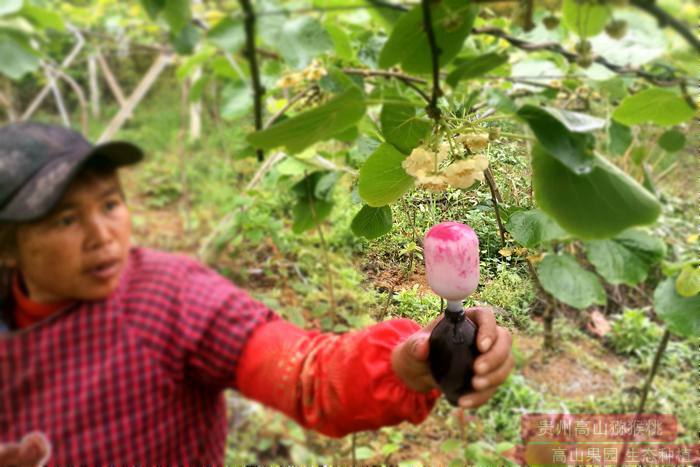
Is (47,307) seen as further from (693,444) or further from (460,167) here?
(693,444)

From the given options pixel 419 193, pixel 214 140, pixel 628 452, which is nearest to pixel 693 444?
pixel 628 452

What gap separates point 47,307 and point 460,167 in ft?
2.03

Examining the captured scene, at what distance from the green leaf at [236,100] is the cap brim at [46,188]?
140 mm

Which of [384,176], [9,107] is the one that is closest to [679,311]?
[384,176]

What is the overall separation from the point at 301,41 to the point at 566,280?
0.31 metres

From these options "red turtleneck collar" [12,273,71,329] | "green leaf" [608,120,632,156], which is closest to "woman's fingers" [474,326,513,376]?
"green leaf" [608,120,632,156]

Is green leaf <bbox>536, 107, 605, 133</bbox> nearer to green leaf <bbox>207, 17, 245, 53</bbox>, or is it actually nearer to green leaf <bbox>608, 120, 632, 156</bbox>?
green leaf <bbox>207, 17, 245, 53</bbox>

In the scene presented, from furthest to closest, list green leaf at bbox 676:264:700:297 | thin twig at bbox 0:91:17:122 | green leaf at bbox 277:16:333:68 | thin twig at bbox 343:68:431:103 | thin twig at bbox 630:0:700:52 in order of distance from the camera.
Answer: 1. thin twig at bbox 0:91:17:122
2. green leaf at bbox 676:264:700:297
3. thin twig at bbox 343:68:431:103
4. green leaf at bbox 277:16:333:68
5. thin twig at bbox 630:0:700:52

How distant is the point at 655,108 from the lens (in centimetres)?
29

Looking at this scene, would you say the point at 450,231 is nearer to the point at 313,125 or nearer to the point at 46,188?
the point at 313,125

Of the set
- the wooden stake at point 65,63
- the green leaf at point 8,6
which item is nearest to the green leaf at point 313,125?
the green leaf at point 8,6

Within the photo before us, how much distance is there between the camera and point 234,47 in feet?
0.89

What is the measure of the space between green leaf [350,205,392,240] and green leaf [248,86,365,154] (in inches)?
4.3

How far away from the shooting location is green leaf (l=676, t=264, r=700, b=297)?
0.51m
